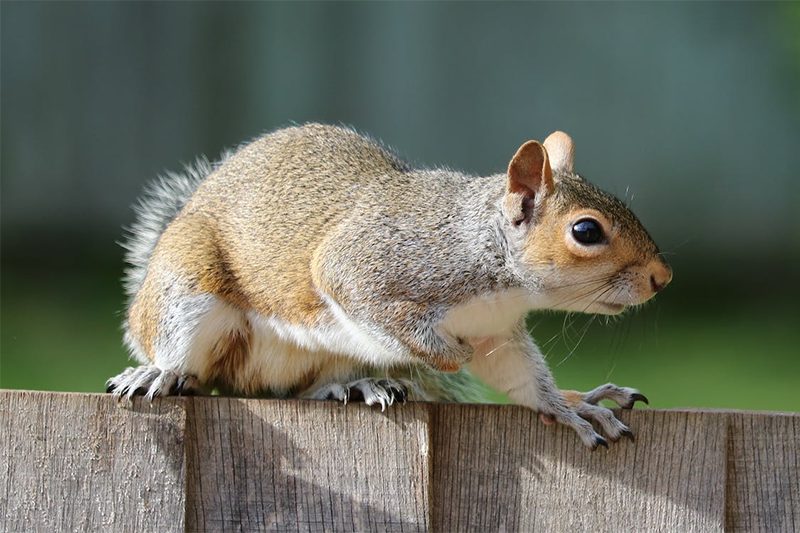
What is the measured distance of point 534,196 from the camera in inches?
95.0

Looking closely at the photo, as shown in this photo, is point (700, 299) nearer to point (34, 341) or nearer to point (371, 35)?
point (371, 35)

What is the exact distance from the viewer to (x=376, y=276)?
251 cm

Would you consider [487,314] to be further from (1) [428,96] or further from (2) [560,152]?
(1) [428,96]

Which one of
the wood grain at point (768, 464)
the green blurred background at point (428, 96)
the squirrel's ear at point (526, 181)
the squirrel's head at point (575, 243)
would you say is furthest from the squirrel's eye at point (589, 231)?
the green blurred background at point (428, 96)

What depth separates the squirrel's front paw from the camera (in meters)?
2.15

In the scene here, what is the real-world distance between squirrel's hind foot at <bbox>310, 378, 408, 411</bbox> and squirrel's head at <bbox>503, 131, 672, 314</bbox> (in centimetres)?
35

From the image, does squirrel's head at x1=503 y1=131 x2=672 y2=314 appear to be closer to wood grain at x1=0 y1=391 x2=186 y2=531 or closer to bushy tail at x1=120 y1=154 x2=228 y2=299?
wood grain at x1=0 y1=391 x2=186 y2=531

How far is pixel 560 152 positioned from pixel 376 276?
504 millimetres

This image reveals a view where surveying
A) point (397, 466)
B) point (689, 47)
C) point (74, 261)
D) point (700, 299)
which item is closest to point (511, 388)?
point (397, 466)

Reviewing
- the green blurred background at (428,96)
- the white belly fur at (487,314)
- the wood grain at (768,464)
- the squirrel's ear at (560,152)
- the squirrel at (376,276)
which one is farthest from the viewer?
the green blurred background at (428,96)

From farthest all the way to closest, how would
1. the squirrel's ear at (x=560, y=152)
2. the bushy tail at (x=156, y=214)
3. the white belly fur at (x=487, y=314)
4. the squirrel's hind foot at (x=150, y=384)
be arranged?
1. the bushy tail at (x=156, y=214)
2. the squirrel's ear at (x=560, y=152)
3. the white belly fur at (x=487, y=314)
4. the squirrel's hind foot at (x=150, y=384)

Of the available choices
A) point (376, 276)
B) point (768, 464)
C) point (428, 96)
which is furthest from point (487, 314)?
point (428, 96)

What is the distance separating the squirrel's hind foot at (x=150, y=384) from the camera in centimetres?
224

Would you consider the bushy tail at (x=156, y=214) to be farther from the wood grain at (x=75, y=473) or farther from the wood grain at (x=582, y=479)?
the wood grain at (x=582, y=479)
